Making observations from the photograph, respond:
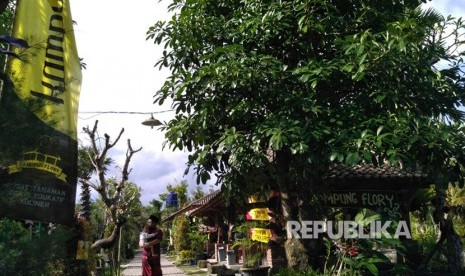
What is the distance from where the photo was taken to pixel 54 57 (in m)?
5.81

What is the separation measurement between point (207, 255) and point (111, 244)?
1614 cm

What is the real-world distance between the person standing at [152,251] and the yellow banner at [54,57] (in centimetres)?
436

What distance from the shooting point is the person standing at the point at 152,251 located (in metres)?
9.84

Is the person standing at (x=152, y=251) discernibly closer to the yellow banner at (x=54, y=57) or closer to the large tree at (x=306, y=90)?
the large tree at (x=306, y=90)

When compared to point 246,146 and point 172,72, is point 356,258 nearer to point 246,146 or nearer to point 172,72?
point 246,146

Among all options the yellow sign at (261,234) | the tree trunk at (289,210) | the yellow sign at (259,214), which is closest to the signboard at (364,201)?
the yellow sign at (261,234)

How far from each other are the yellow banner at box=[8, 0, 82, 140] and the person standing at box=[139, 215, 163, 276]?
4365 mm

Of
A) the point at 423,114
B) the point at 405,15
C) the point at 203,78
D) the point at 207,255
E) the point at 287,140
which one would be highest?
the point at 405,15

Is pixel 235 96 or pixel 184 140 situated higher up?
pixel 235 96

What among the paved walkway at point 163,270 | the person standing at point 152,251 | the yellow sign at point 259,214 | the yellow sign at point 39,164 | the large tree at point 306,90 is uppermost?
the large tree at point 306,90

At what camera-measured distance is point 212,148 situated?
7.41m

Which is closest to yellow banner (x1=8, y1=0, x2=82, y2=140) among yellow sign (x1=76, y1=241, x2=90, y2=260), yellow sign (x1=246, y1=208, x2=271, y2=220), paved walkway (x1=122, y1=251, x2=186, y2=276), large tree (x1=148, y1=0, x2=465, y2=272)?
large tree (x1=148, y1=0, x2=465, y2=272)

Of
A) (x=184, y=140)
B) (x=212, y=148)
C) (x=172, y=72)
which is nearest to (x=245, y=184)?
(x=212, y=148)

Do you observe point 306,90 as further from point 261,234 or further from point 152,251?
point 261,234
